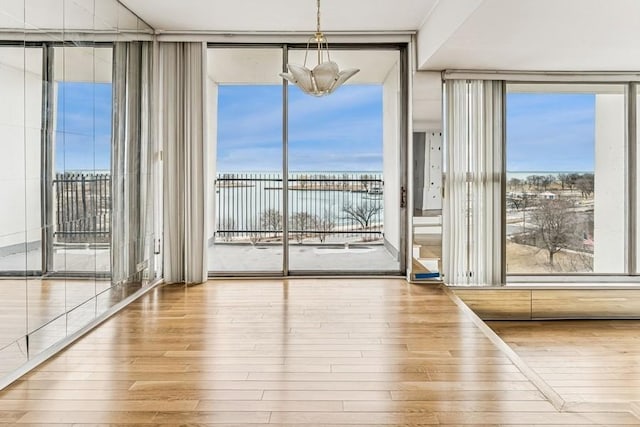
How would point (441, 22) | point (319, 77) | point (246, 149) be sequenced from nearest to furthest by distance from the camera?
1. point (319, 77)
2. point (441, 22)
3. point (246, 149)

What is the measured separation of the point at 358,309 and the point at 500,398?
195cm

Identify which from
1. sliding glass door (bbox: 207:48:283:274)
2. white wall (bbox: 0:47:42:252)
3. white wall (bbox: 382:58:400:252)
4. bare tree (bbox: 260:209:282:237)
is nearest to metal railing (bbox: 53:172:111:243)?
white wall (bbox: 0:47:42:252)

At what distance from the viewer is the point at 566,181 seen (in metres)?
6.21

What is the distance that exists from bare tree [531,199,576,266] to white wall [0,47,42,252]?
5.35 metres

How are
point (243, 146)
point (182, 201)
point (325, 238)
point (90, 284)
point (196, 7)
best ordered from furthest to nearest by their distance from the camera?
1. point (325, 238)
2. point (243, 146)
3. point (182, 201)
4. point (196, 7)
5. point (90, 284)

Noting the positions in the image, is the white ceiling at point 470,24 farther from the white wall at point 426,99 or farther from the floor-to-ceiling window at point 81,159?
the floor-to-ceiling window at point 81,159

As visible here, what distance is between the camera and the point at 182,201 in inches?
225

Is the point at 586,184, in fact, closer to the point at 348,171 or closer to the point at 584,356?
the point at 584,356

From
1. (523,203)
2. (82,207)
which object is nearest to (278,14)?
(82,207)

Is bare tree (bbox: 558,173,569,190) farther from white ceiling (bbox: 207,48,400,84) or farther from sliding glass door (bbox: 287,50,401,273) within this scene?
white ceiling (bbox: 207,48,400,84)

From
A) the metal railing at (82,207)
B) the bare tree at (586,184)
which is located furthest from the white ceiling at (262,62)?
the bare tree at (586,184)

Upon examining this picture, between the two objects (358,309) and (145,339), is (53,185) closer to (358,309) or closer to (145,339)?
(145,339)

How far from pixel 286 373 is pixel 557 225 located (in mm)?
4440

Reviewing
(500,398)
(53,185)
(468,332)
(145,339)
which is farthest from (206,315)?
(500,398)
